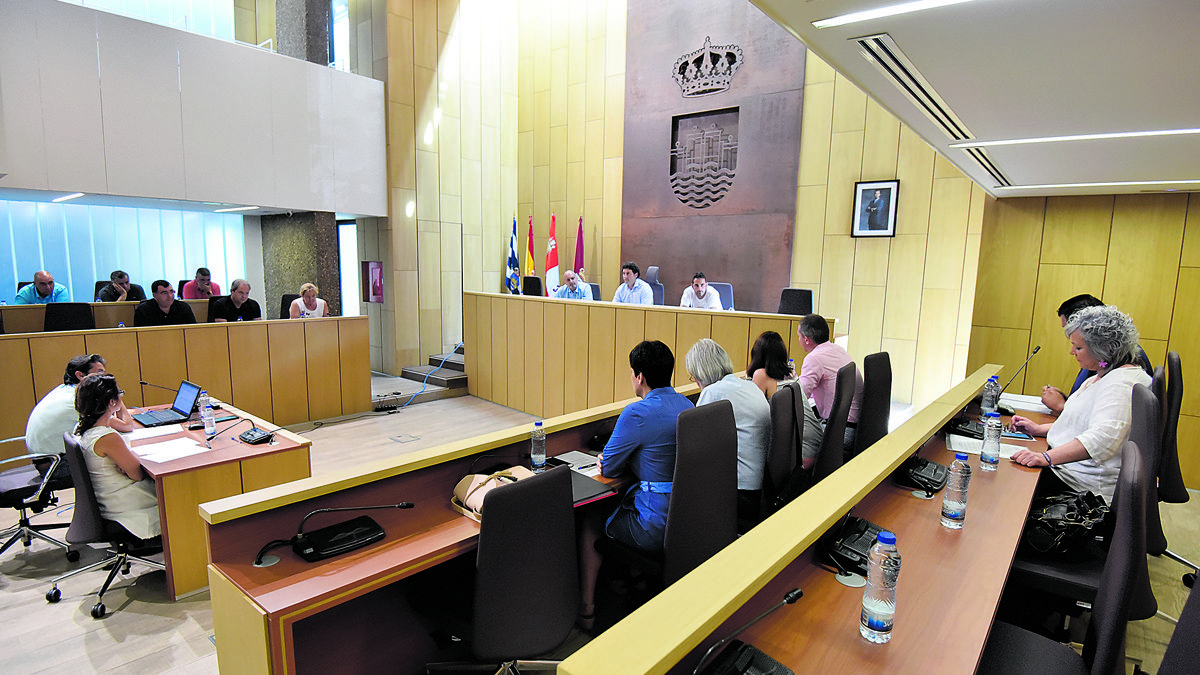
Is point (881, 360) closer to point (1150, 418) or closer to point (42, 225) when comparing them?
point (1150, 418)

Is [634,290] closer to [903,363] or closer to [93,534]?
[903,363]

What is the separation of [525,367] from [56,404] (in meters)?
4.13

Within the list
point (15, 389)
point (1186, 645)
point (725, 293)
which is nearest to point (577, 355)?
point (725, 293)

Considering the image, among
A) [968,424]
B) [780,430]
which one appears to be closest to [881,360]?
[968,424]

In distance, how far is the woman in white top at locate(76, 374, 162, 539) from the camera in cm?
288

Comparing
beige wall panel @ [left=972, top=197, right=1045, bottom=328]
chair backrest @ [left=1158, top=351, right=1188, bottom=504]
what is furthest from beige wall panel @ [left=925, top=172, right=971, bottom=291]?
chair backrest @ [left=1158, top=351, right=1188, bottom=504]

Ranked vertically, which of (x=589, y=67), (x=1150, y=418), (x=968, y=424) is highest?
(x=589, y=67)

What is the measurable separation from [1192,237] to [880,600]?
5.43m

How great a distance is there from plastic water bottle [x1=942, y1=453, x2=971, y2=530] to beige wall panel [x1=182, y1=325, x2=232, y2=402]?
585cm

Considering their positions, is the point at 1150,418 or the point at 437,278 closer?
the point at 1150,418

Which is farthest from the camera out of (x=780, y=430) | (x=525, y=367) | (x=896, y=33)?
(x=525, y=367)

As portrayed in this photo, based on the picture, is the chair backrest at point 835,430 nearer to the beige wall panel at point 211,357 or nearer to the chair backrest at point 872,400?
the chair backrest at point 872,400

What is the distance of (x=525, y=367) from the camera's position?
22.5ft

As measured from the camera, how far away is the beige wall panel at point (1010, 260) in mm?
5406
